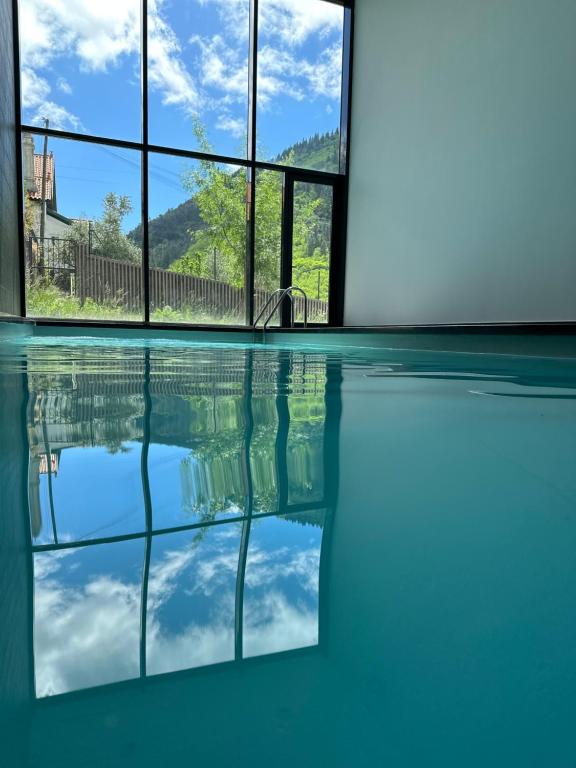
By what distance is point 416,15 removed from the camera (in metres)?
6.10

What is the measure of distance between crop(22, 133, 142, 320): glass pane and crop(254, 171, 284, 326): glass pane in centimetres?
151

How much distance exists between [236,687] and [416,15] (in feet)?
24.1

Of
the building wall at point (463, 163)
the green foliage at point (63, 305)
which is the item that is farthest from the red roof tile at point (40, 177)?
the building wall at point (463, 163)

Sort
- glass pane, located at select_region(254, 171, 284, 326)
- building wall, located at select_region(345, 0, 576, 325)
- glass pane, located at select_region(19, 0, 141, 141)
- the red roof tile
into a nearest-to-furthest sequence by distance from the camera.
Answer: building wall, located at select_region(345, 0, 576, 325)
glass pane, located at select_region(19, 0, 141, 141)
the red roof tile
glass pane, located at select_region(254, 171, 284, 326)

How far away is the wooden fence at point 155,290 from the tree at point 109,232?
0.32 feet

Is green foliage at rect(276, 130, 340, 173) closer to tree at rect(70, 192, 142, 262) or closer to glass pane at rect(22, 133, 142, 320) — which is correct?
glass pane at rect(22, 133, 142, 320)

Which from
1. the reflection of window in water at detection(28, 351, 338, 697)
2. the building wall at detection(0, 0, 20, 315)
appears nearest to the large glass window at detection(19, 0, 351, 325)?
the building wall at detection(0, 0, 20, 315)

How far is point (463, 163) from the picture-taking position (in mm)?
5406

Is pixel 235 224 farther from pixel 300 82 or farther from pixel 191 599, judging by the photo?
pixel 191 599

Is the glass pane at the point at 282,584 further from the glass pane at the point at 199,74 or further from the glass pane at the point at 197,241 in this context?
the glass pane at the point at 199,74

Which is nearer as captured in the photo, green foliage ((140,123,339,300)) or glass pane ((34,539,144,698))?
glass pane ((34,539,144,698))

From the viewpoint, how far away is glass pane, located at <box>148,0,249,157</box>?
6684 mm

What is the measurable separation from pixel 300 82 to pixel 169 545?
805cm

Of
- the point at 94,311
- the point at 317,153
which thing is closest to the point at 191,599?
the point at 94,311
